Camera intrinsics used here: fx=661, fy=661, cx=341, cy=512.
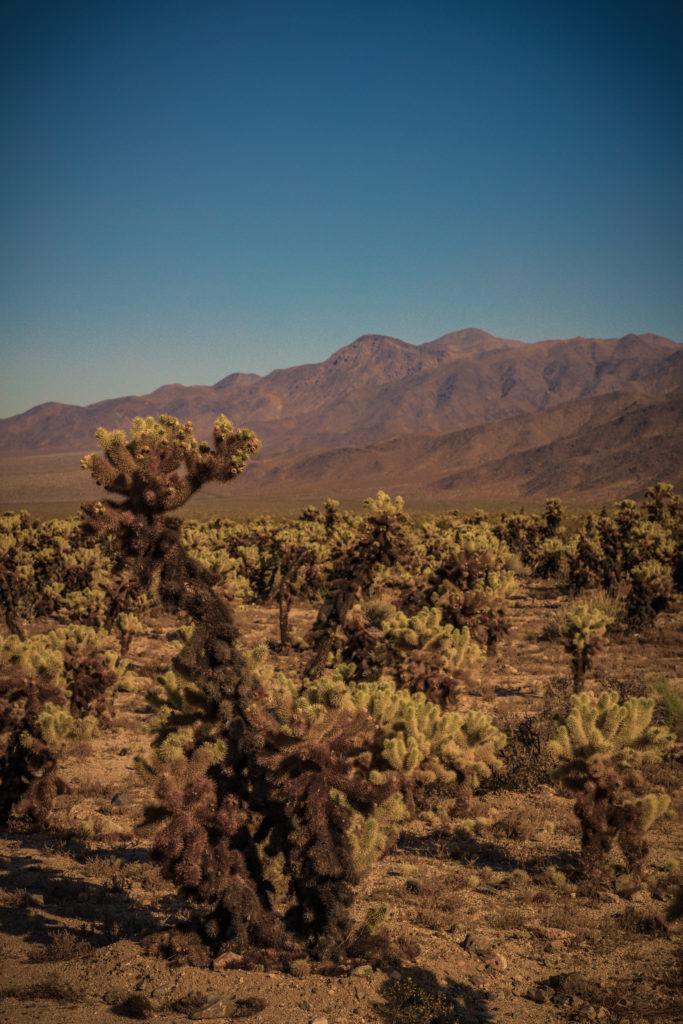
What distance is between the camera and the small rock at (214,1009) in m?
4.37

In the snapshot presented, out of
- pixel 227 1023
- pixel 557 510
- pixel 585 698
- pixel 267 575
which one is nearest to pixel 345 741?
pixel 227 1023

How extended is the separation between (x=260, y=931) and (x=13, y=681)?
4.53 meters

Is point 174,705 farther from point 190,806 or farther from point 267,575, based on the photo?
point 267,575

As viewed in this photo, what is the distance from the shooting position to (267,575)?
24.8m

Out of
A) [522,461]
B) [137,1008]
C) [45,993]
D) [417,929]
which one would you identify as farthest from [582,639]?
[522,461]

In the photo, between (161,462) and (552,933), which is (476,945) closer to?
(552,933)

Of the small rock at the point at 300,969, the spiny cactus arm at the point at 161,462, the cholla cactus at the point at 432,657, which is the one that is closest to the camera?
the spiny cactus arm at the point at 161,462

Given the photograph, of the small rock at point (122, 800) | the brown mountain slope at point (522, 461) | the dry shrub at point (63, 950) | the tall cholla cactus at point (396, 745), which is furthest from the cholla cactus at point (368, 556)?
the brown mountain slope at point (522, 461)

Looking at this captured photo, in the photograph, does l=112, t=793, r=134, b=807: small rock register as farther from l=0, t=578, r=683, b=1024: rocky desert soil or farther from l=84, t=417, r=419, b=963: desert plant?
l=84, t=417, r=419, b=963: desert plant

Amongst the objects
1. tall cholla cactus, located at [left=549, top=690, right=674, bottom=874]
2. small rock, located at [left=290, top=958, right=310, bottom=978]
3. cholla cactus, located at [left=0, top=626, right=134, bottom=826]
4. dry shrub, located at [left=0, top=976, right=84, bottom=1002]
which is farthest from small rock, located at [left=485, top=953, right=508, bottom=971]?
cholla cactus, located at [left=0, top=626, right=134, bottom=826]

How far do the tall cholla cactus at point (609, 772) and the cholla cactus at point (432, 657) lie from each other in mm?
2908

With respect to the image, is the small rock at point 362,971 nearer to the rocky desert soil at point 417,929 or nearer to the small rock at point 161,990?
the rocky desert soil at point 417,929

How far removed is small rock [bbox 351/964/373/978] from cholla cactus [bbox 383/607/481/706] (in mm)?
4926

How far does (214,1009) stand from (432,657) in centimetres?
609
